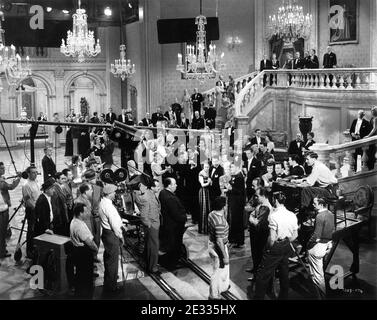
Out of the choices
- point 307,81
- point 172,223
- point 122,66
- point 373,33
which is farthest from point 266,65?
point 172,223

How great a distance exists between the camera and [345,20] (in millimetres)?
16719

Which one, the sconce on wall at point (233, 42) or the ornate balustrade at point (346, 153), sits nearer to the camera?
the ornate balustrade at point (346, 153)

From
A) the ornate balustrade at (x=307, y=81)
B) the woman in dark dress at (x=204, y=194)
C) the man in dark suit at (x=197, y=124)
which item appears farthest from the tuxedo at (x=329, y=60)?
the woman in dark dress at (x=204, y=194)

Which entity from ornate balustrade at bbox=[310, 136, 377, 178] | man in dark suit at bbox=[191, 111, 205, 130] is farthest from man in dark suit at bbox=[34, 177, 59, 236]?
man in dark suit at bbox=[191, 111, 205, 130]

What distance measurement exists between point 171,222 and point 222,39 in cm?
1310

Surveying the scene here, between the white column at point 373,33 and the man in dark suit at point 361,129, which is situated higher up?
the white column at point 373,33

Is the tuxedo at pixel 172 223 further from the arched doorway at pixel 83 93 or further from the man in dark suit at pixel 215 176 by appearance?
the arched doorway at pixel 83 93

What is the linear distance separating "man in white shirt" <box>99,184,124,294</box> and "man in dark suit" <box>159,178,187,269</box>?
939mm

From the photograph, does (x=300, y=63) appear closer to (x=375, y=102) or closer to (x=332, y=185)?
(x=375, y=102)

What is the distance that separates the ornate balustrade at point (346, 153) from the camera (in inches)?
363

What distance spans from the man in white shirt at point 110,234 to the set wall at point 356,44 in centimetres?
1121

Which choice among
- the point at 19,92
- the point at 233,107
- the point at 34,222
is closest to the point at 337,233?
the point at 34,222
